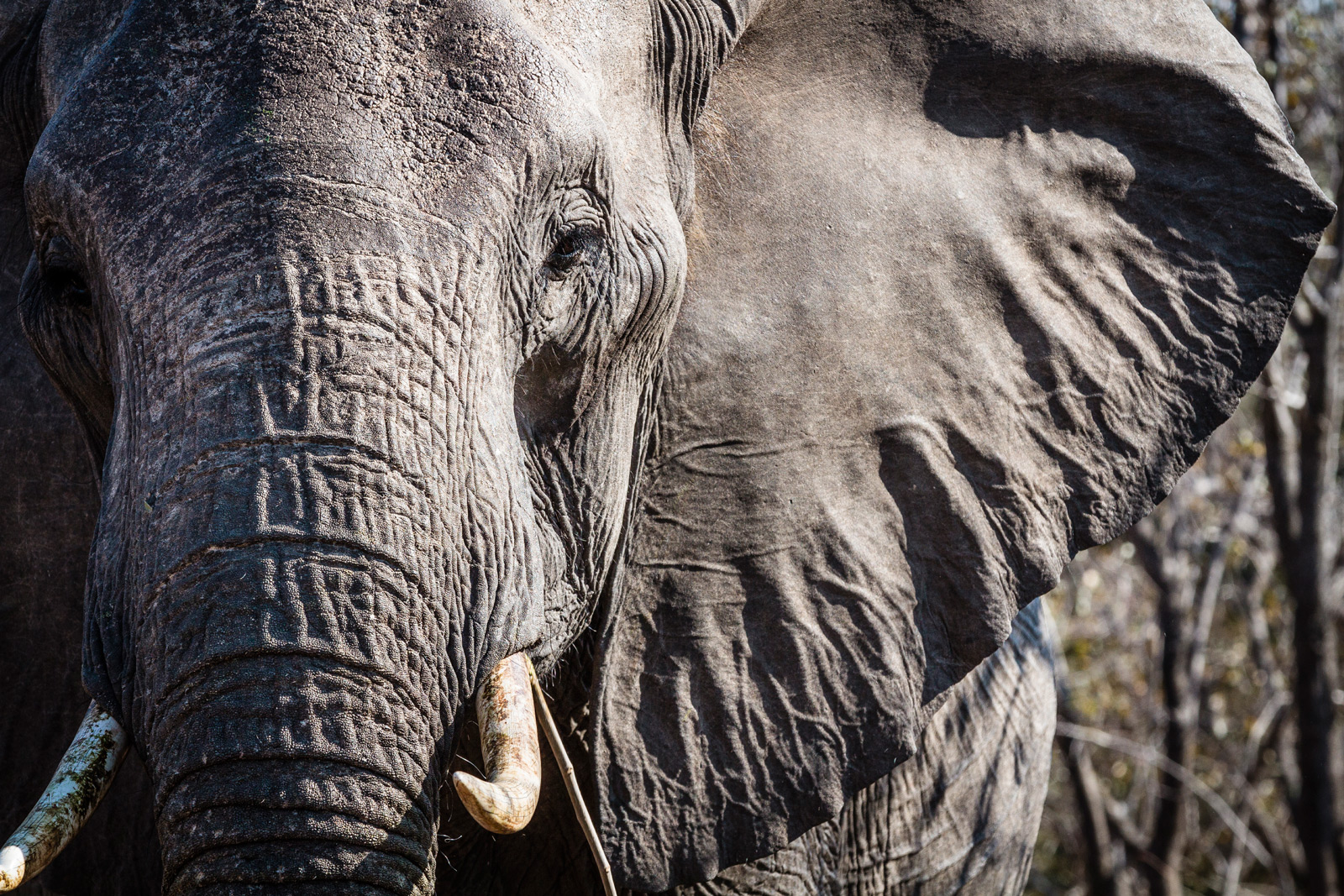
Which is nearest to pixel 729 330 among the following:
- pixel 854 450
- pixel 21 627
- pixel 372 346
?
pixel 854 450

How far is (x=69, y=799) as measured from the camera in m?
1.42

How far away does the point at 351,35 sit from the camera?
1.46 meters

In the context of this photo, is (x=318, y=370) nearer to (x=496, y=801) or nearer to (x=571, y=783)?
(x=496, y=801)

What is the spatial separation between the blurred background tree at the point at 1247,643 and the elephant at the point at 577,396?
2.17m

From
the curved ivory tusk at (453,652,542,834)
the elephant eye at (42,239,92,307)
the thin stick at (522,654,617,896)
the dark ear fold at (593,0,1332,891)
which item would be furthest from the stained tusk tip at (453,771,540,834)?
the elephant eye at (42,239,92,307)

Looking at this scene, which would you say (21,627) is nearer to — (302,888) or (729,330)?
(302,888)

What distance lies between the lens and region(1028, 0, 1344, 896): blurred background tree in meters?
4.25

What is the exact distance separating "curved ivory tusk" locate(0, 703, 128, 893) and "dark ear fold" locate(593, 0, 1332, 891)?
0.63 meters

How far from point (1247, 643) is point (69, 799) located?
6.22m

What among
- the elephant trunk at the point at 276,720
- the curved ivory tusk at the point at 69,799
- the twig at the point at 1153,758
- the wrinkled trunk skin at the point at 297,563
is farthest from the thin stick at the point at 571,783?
the twig at the point at 1153,758

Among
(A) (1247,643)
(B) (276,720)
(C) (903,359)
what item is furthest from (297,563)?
(A) (1247,643)

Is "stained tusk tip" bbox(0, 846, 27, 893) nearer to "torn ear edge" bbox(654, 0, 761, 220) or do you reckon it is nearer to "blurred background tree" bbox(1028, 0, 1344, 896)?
"torn ear edge" bbox(654, 0, 761, 220)

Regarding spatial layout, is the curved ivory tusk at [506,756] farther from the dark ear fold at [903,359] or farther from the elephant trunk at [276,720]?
the dark ear fold at [903,359]

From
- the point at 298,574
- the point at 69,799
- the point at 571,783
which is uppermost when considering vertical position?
the point at 298,574
